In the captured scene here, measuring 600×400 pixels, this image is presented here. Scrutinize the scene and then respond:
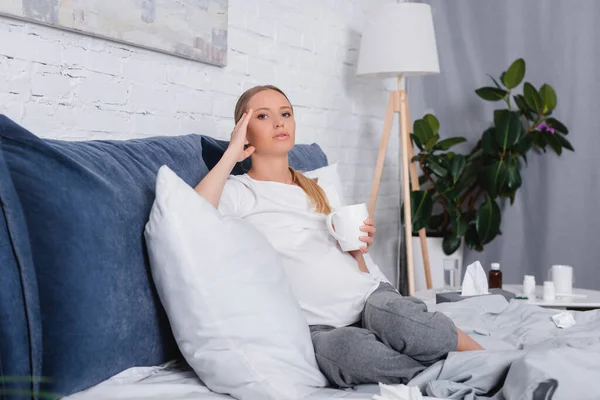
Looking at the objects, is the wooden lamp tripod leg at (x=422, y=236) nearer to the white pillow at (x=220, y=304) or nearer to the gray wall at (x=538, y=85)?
the gray wall at (x=538, y=85)

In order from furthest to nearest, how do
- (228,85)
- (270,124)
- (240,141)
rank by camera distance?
(228,85) < (270,124) < (240,141)

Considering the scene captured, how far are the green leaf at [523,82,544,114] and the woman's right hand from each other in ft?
6.93

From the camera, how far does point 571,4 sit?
12.7 ft

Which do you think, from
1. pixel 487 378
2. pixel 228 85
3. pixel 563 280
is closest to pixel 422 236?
pixel 563 280

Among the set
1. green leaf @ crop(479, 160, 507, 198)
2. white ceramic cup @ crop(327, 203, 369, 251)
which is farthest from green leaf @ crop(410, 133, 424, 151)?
white ceramic cup @ crop(327, 203, 369, 251)

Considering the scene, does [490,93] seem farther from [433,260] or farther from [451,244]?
[433,260]

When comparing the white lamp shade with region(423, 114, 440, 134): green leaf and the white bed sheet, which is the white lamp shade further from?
the white bed sheet

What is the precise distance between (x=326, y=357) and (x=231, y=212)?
0.50m

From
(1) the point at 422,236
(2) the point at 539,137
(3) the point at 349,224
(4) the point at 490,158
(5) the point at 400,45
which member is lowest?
(1) the point at 422,236

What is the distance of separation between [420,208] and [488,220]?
1.17 feet

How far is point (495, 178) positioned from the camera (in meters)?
3.68

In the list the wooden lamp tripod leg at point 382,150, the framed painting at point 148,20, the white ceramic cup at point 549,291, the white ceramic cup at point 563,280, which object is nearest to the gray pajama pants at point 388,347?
the framed painting at point 148,20

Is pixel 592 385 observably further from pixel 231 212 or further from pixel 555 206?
pixel 555 206

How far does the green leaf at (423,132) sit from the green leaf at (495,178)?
0.33 m
